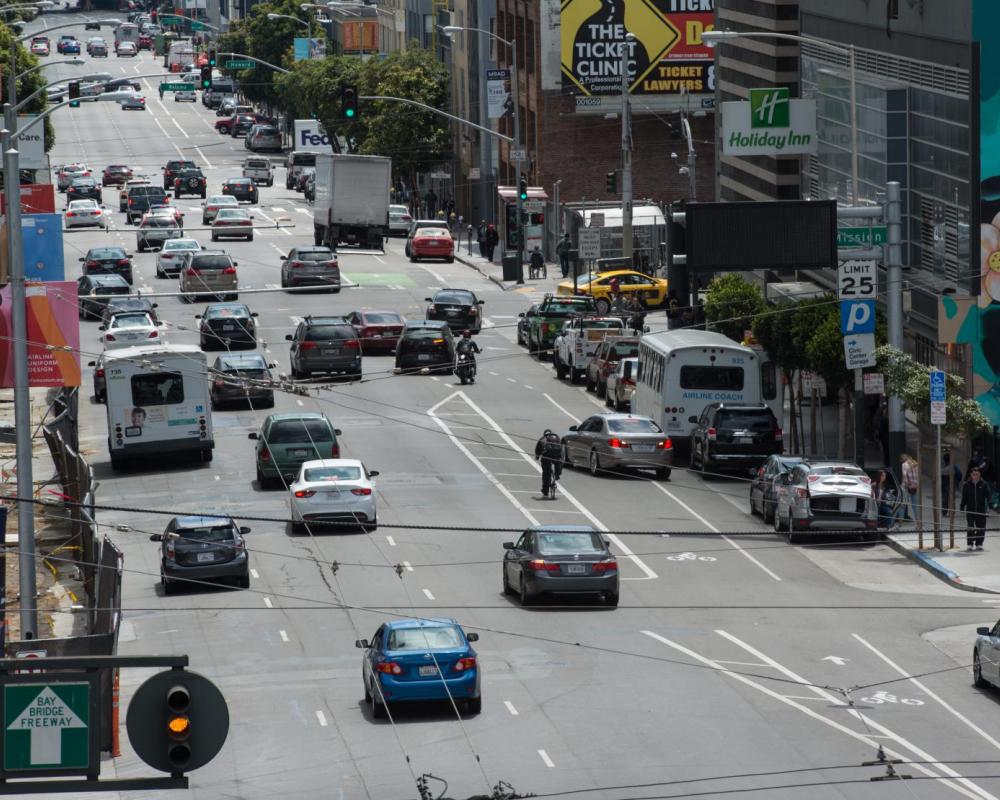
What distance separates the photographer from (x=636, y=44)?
92.6m

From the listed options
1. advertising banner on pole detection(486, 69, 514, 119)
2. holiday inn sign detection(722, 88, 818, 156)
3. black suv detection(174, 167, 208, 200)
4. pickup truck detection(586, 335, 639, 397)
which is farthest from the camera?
black suv detection(174, 167, 208, 200)

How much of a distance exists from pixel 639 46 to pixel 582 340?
1507 inches

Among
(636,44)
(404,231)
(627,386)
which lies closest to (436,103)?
(404,231)

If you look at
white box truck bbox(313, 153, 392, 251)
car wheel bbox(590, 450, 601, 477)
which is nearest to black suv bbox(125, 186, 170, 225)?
white box truck bbox(313, 153, 392, 251)

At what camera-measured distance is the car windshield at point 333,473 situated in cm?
3878

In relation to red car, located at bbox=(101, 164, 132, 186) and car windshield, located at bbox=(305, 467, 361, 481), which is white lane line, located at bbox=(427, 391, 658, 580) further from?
red car, located at bbox=(101, 164, 132, 186)

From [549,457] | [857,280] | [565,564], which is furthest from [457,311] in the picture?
[565,564]

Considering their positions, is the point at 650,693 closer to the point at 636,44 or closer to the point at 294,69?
the point at 636,44

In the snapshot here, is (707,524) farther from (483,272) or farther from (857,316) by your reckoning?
(483,272)

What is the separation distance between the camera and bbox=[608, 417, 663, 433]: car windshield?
147 ft

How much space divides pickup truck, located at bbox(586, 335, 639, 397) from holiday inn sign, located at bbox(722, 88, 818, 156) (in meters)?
5.81

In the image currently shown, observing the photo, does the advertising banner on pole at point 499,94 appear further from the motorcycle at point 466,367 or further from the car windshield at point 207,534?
the car windshield at point 207,534

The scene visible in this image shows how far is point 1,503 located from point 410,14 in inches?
3805

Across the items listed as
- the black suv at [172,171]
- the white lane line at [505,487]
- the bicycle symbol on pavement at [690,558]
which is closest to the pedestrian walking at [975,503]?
the bicycle symbol on pavement at [690,558]
